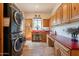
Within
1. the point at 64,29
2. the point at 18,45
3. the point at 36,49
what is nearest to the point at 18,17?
the point at 18,45

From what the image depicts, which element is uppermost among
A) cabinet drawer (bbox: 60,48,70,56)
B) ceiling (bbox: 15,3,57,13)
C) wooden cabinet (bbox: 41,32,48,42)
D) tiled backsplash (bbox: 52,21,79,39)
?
ceiling (bbox: 15,3,57,13)

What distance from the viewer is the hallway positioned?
1642mm

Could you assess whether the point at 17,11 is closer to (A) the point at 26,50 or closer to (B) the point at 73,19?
(A) the point at 26,50

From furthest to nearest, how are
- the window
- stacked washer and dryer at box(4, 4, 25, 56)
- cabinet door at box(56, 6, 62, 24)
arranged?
cabinet door at box(56, 6, 62, 24) < the window < stacked washer and dryer at box(4, 4, 25, 56)

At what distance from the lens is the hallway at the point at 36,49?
164 centimetres

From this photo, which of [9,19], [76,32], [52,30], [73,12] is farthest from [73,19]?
[9,19]

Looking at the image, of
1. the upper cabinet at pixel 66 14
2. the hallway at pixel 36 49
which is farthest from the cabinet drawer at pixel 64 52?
the upper cabinet at pixel 66 14

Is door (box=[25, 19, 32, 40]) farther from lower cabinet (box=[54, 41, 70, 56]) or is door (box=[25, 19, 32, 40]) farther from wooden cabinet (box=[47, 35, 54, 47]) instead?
lower cabinet (box=[54, 41, 70, 56])

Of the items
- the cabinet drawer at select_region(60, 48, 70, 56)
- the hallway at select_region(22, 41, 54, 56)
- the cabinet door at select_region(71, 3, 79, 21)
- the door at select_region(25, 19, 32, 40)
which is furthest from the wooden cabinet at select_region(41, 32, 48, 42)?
the cabinet door at select_region(71, 3, 79, 21)

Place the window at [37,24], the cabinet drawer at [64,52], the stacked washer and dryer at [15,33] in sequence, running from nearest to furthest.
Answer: the cabinet drawer at [64,52] → the stacked washer and dryer at [15,33] → the window at [37,24]

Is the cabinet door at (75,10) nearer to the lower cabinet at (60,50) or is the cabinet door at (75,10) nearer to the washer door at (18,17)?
the lower cabinet at (60,50)

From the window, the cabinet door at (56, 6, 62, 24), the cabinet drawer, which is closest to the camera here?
the cabinet drawer

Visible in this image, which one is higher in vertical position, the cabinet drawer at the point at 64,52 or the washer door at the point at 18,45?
the washer door at the point at 18,45

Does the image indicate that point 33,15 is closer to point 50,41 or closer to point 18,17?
point 18,17
